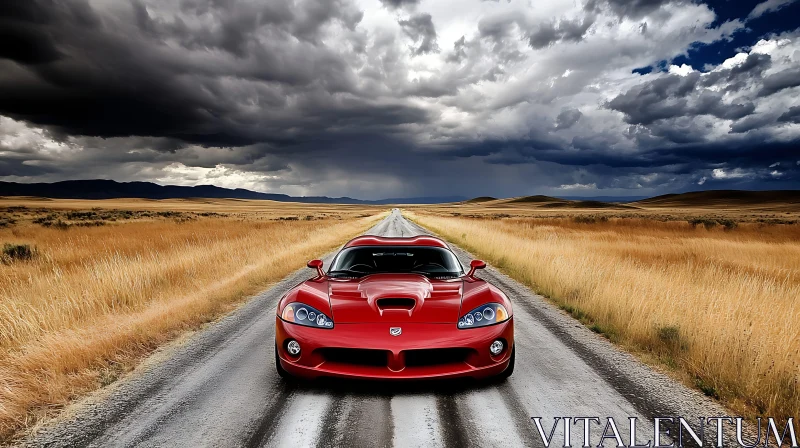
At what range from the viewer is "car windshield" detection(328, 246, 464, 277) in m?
5.00

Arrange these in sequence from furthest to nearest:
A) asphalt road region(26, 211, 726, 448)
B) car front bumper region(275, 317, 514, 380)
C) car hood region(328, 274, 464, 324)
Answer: car hood region(328, 274, 464, 324)
car front bumper region(275, 317, 514, 380)
asphalt road region(26, 211, 726, 448)

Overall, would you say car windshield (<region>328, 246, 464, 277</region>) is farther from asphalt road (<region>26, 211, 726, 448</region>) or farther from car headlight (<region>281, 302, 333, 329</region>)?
asphalt road (<region>26, 211, 726, 448</region>)

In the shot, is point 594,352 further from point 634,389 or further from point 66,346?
point 66,346

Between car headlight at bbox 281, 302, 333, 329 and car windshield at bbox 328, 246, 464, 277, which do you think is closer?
car headlight at bbox 281, 302, 333, 329

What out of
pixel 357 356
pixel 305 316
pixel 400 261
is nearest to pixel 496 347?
pixel 357 356

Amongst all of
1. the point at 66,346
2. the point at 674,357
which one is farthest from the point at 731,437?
the point at 66,346

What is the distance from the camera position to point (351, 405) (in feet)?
11.4

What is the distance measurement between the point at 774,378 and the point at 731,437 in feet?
4.14

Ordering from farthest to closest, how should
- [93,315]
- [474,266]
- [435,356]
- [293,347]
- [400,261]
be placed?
1. [93,315]
2. [400,261]
3. [474,266]
4. [293,347]
5. [435,356]

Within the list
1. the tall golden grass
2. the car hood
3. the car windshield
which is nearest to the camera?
the car hood

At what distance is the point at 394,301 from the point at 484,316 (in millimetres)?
854

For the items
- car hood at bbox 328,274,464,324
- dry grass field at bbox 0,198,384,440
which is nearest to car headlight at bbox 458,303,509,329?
car hood at bbox 328,274,464,324

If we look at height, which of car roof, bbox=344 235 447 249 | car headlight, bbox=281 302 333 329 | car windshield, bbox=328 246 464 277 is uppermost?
car roof, bbox=344 235 447 249

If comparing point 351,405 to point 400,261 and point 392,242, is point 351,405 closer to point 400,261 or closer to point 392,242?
point 392,242
